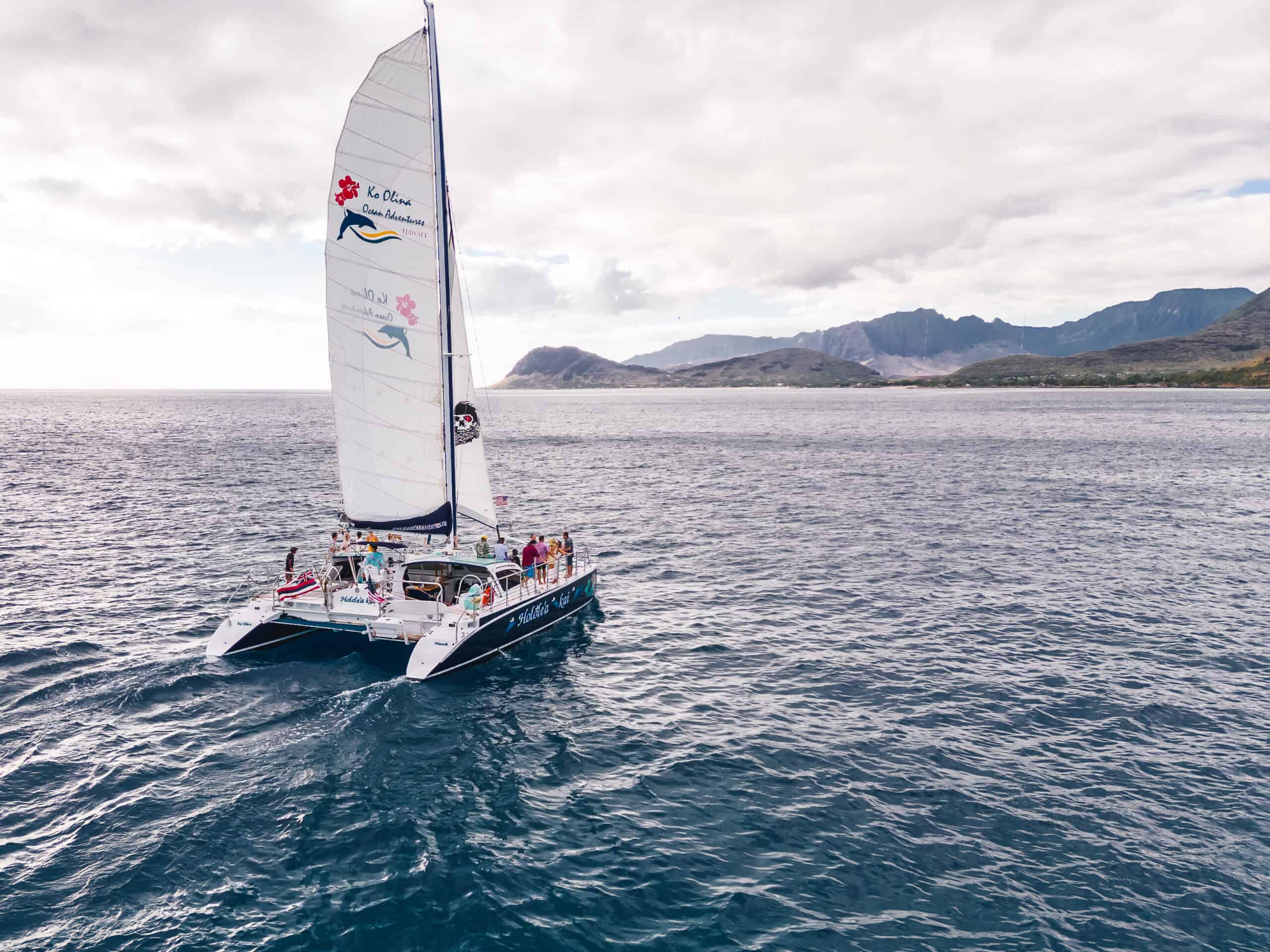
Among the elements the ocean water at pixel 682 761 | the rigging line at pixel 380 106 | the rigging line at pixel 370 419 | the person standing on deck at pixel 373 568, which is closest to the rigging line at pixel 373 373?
the rigging line at pixel 370 419

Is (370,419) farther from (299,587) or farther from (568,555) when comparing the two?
(568,555)

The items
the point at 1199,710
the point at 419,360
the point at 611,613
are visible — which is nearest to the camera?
the point at 1199,710

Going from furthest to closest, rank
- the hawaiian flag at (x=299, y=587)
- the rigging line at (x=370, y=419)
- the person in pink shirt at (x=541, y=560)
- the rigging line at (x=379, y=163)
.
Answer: the person in pink shirt at (x=541, y=560), the rigging line at (x=370, y=419), the hawaiian flag at (x=299, y=587), the rigging line at (x=379, y=163)

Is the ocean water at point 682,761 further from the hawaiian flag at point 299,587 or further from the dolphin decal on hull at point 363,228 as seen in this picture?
the dolphin decal on hull at point 363,228

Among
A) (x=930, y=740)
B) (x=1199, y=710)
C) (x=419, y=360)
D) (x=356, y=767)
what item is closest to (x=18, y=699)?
(x=356, y=767)

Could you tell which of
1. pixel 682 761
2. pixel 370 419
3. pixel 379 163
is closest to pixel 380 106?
pixel 379 163

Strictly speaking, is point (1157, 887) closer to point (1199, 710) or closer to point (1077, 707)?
point (1077, 707)
